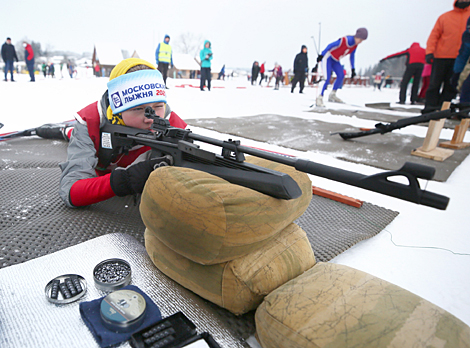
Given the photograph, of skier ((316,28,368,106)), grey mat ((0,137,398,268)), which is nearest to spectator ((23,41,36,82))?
skier ((316,28,368,106))

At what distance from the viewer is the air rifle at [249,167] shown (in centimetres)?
58

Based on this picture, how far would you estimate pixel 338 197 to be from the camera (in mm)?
1637

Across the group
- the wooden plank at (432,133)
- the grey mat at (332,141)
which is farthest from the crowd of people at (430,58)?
the grey mat at (332,141)

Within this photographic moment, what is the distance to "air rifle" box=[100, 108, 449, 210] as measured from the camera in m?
0.58

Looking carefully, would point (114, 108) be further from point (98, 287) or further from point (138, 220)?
point (98, 287)

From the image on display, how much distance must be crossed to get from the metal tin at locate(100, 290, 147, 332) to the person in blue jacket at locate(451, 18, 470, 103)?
426 cm

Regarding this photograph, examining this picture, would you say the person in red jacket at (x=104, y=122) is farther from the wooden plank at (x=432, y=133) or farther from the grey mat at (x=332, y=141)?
the wooden plank at (x=432, y=133)

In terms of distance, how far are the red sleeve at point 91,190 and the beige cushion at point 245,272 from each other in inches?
16.8

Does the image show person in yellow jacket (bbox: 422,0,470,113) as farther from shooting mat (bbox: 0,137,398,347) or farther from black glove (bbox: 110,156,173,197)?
black glove (bbox: 110,156,173,197)

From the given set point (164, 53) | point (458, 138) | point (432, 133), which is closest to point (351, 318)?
point (432, 133)

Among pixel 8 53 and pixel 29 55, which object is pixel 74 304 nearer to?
pixel 8 53

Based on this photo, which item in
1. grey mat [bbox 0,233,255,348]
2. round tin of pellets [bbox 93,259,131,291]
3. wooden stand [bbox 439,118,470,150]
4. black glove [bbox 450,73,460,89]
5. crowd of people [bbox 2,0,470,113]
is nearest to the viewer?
grey mat [bbox 0,233,255,348]

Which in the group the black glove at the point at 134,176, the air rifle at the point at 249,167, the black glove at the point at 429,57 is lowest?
the black glove at the point at 134,176

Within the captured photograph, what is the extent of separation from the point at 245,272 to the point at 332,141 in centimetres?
264
